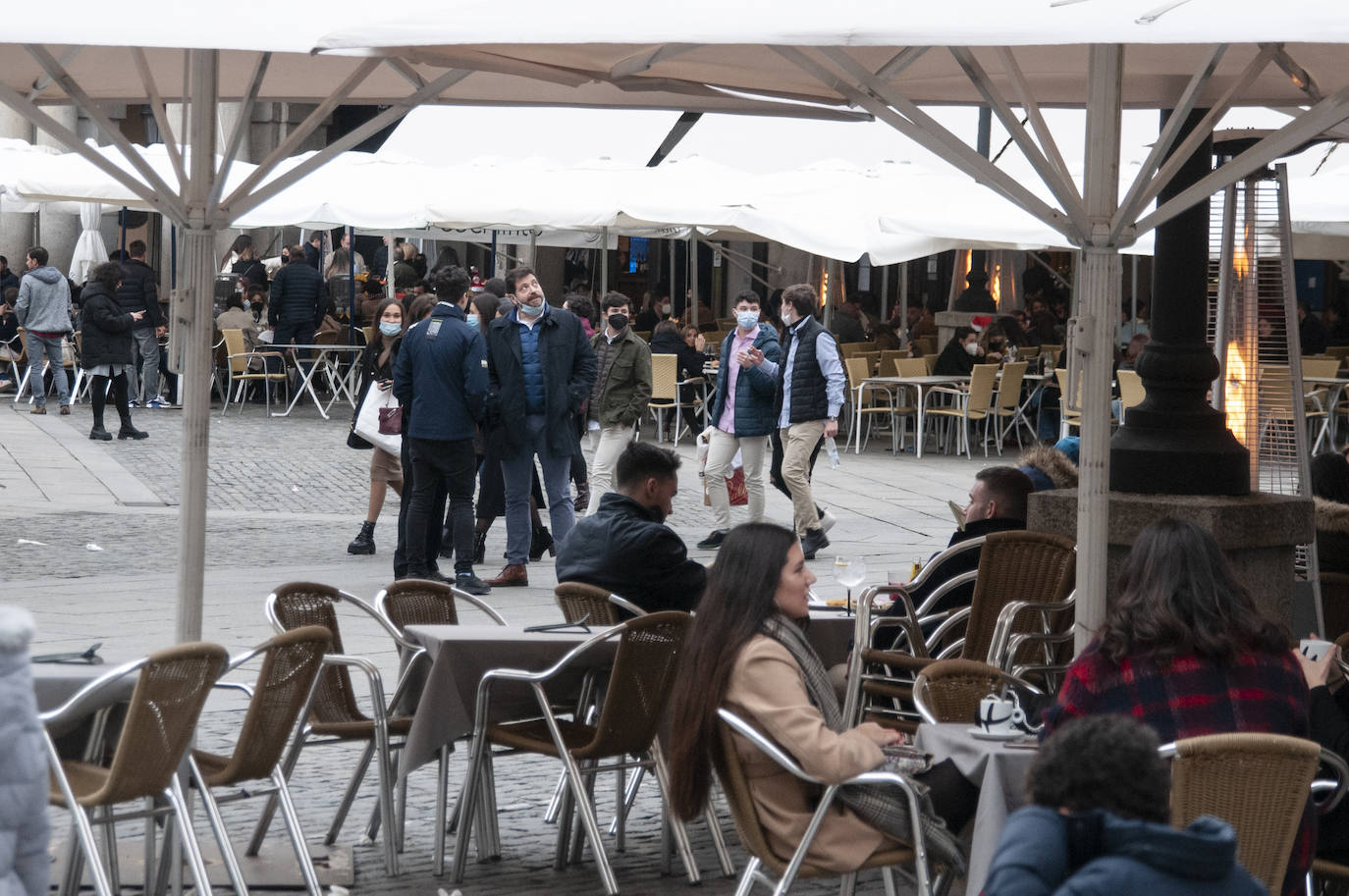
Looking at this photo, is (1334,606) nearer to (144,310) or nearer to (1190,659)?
(1190,659)

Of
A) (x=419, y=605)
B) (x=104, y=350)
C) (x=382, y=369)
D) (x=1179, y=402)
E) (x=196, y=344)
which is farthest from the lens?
(x=104, y=350)

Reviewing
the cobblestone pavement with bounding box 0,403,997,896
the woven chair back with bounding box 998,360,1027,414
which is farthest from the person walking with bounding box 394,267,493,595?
the woven chair back with bounding box 998,360,1027,414

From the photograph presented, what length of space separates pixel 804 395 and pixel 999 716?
24.4ft

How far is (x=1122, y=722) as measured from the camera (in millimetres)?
2998

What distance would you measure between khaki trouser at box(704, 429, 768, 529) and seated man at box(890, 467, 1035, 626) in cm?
488

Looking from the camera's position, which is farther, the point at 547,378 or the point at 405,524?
the point at 547,378

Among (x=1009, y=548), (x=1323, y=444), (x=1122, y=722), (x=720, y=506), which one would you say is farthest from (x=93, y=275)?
(x=1122, y=722)

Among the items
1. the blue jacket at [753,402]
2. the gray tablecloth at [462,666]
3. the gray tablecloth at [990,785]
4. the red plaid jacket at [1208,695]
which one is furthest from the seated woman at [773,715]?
the blue jacket at [753,402]

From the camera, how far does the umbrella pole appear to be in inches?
229

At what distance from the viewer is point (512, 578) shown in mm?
10953

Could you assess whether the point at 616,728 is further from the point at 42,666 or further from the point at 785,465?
the point at 785,465

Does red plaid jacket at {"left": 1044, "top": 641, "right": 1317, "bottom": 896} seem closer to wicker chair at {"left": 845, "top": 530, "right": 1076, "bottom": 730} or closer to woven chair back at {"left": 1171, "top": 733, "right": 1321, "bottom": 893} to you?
woven chair back at {"left": 1171, "top": 733, "right": 1321, "bottom": 893}

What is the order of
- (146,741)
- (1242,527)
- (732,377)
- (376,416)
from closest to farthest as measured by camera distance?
1. (146,741)
2. (1242,527)
3. (376,416)
4. (732,377)

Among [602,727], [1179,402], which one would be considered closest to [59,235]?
[1179,402]
